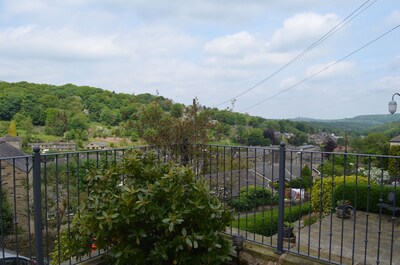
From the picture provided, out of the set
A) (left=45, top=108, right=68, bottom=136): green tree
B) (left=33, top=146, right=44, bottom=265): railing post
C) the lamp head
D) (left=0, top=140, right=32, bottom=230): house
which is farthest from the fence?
(left=45, top=108, right=68, bottom=136): green tree

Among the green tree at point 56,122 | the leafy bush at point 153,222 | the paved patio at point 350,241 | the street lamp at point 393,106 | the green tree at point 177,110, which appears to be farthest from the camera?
the green tree at point 56,122

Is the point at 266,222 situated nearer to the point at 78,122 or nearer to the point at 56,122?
the point at 78,122

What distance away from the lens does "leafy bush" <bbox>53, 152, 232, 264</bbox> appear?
2.66 m

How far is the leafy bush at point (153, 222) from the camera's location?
2.66 metres

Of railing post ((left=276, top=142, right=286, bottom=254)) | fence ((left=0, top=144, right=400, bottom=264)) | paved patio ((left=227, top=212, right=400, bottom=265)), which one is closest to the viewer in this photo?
fence ((left=0, top=144, right=400, bottom=264))

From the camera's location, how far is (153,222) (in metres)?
2.78

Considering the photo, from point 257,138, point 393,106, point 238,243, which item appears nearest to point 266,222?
point 238,243

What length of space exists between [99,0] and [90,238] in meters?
5.98

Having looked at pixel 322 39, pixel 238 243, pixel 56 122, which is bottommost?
pixel 238 243

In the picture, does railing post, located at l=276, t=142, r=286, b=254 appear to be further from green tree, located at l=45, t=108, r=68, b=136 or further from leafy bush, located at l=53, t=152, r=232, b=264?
green tree, located at l=45, t=108, r=68, b=136

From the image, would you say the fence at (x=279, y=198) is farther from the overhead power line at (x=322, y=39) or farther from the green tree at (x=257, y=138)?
the green tree at (x=257, y=138)

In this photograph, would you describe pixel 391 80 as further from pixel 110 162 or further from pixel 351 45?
pixel 110 162

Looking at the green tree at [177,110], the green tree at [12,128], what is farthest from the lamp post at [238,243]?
the green tree at [12,128]

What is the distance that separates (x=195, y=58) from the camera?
52.7 ft
